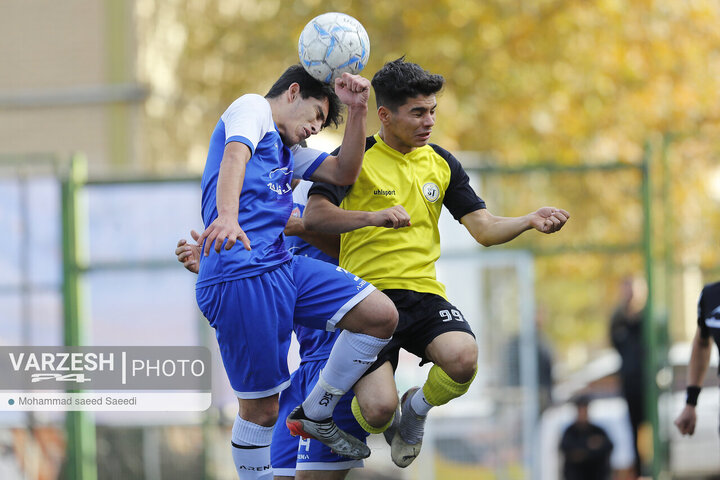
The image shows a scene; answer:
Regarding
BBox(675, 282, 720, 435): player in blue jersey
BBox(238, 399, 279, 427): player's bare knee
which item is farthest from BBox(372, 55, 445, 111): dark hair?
BBox(675, 282, 720, 435): player in blue jersey

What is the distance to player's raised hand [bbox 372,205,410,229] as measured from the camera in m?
4.86

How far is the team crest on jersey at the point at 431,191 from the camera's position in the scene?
5.31m

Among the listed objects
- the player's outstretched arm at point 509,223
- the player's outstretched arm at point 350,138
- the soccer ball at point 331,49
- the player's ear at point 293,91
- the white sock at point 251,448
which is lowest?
the white sock at point 251,448

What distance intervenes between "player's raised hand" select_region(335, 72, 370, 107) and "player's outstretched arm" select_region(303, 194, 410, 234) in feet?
1.63

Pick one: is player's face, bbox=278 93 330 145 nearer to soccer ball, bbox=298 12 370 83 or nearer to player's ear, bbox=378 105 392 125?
soccer ball, bbox=298 12 370 83

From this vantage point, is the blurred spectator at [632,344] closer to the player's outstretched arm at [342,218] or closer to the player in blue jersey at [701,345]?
the player in blue jersey at [701,345]

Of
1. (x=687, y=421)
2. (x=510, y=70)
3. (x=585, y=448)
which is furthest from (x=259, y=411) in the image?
(x=510, y=70)

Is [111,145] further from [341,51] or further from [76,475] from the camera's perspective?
[341,51]

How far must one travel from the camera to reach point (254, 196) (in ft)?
15.7

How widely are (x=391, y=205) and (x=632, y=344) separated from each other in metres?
5.53

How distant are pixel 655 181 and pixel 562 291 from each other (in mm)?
6883

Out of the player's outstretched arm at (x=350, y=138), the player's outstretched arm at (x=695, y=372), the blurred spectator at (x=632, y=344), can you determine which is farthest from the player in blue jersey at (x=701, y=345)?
the blurred spectator at (x=632, y=344)

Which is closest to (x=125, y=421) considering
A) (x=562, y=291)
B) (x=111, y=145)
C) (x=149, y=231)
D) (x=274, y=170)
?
(x=149, y=231)

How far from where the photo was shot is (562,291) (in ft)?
54.7
